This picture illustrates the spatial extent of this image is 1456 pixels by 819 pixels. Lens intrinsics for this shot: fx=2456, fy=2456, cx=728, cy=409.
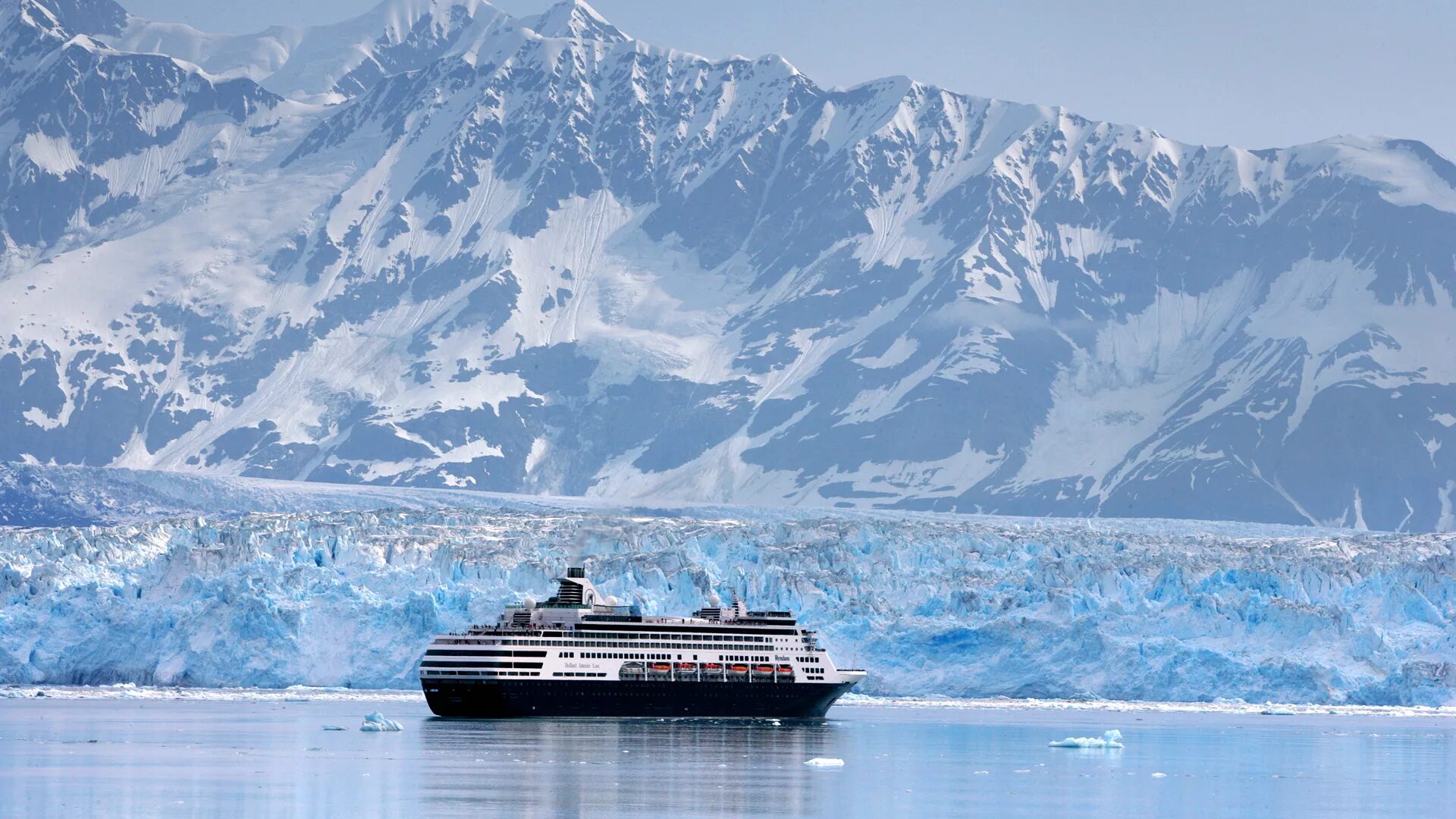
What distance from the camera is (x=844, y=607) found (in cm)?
9231

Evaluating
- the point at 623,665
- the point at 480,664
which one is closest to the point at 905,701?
the point at 623,665

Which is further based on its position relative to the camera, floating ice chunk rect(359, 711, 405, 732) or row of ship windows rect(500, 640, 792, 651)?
row of ship windows rect(500, 640, 792, 651)

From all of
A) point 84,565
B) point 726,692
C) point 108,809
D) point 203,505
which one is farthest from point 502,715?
point 203,505

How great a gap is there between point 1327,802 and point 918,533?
52.0m

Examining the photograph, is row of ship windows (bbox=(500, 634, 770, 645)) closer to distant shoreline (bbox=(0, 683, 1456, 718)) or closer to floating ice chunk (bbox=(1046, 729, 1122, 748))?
distant shoreline (bbox=(0, 683, 1456, 718))

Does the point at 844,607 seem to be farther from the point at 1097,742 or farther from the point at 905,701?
the point at 1097,742

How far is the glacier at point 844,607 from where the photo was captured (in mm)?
89000

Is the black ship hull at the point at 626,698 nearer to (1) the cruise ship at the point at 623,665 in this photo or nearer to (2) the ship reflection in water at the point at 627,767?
(1) the cruise ship at the point at 623,665

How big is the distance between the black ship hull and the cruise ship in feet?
0.08

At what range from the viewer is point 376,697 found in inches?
3703

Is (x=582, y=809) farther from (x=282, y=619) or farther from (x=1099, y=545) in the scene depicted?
(x=1099, y=545)

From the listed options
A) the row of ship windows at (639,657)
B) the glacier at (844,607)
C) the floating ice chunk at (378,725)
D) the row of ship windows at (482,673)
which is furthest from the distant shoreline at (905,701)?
the floating ice chunk at (378,725)

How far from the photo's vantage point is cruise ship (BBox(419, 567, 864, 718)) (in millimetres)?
77500

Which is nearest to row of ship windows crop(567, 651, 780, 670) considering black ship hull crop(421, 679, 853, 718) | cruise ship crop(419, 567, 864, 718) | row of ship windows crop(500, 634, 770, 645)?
cruise ship crop(419, 567, 864, 718)
